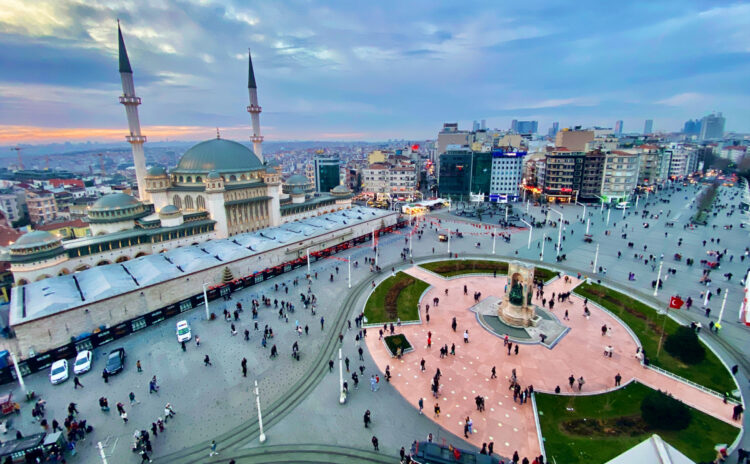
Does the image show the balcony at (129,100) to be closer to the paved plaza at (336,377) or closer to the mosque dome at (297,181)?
the mosque dome at (297,181)

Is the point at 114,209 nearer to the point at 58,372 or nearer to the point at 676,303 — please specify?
the point at 58,372

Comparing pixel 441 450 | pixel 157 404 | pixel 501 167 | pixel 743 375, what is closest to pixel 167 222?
pixel 157 404

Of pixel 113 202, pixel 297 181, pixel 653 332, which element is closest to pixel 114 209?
pixel 113 202

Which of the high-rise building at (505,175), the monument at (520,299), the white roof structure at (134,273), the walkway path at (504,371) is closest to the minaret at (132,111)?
the white roof structure at (134,273)

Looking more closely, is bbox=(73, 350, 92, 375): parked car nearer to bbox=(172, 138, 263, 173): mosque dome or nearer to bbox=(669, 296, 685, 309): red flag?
bbox=(172, 138, 263, 173): mosque dome

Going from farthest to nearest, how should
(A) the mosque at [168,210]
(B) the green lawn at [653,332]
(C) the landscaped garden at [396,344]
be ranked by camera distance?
(A) the mosque at [168,210], (C) the landscaped garden at [396,344], (B) the green lawn at [653,332]

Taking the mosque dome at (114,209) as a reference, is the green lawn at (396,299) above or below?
below
